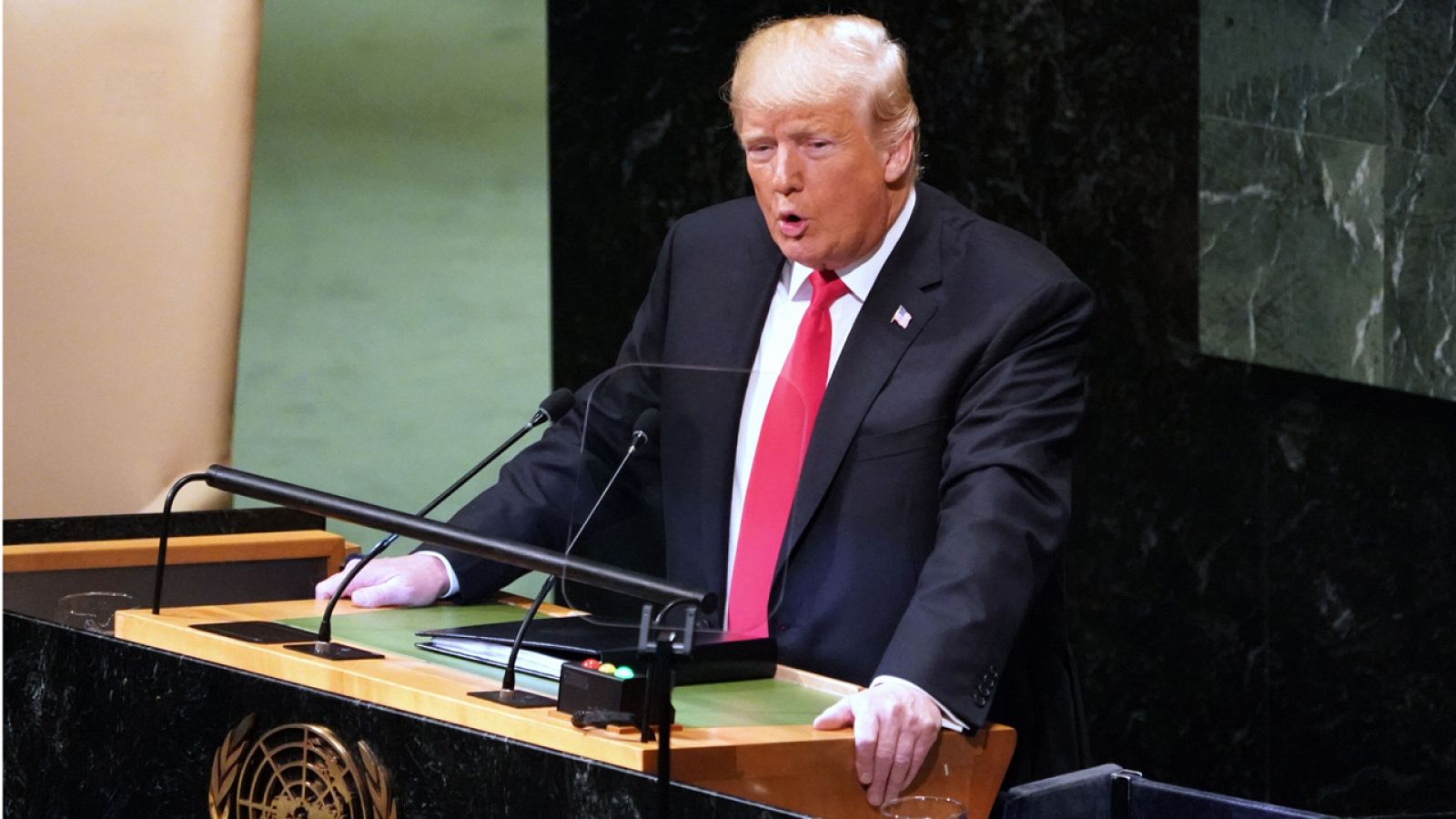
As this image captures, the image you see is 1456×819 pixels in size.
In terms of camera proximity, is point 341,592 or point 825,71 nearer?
point 341,592

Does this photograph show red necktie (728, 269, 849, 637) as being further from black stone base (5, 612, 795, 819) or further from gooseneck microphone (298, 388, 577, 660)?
black stone base (5, 612, 795, 819)

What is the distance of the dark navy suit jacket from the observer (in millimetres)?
2213

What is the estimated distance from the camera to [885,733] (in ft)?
6.36

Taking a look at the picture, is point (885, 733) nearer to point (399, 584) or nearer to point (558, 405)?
point (558, 405)

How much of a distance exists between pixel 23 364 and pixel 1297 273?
288cm

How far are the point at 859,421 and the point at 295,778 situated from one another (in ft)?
2.96

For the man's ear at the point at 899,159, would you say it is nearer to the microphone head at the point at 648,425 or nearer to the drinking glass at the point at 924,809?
the microphone head at the point at 648,425

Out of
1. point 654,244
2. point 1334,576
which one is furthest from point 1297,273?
point 654,244

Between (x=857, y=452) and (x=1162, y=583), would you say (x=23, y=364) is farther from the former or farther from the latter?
(x=1162, y=583)

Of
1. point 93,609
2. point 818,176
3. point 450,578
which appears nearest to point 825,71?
Answer: point 818,176

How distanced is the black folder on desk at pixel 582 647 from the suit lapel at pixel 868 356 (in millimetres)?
330

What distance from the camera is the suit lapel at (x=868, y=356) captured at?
2.55 m

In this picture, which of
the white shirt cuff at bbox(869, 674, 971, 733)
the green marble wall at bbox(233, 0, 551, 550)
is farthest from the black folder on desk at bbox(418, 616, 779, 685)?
the green marble wall at bbox(233, 0, 551, 550)

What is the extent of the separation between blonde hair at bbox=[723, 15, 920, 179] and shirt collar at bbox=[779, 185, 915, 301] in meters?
0.13
